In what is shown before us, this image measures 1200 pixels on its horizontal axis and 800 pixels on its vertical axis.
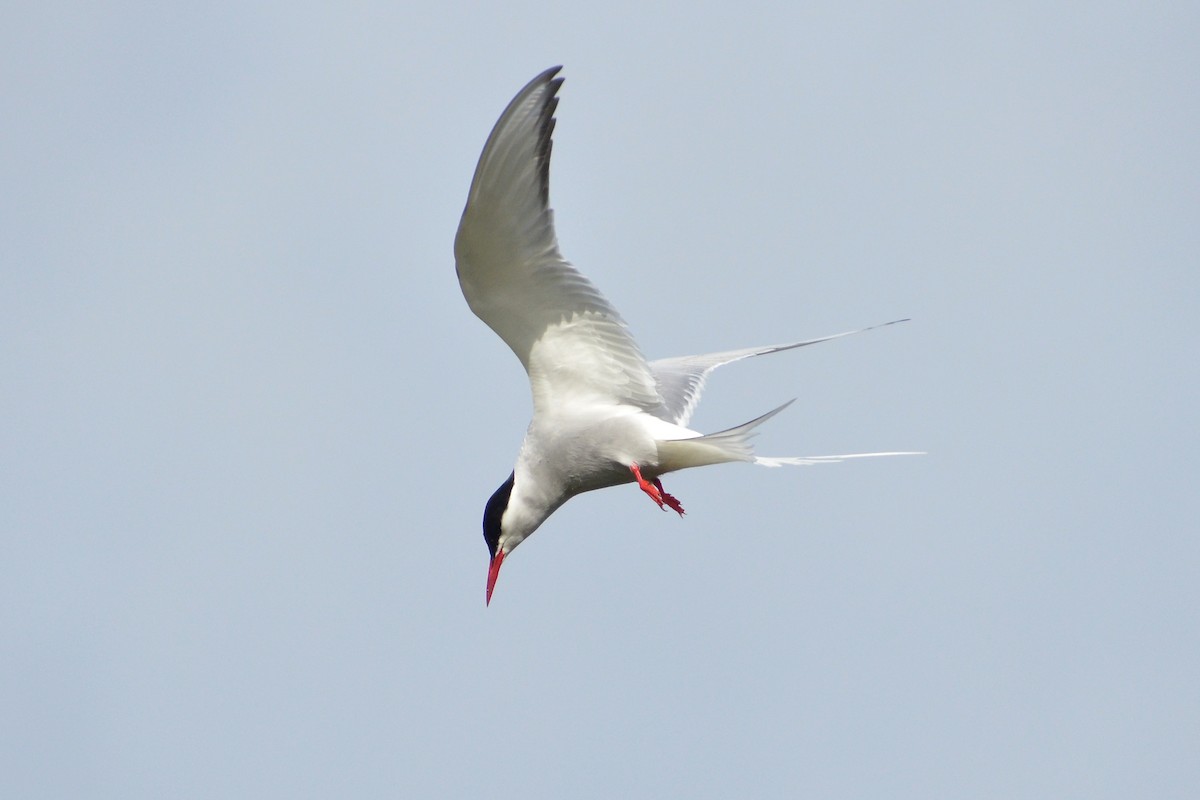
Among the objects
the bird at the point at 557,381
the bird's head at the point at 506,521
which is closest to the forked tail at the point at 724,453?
the bird at the point at 557,381

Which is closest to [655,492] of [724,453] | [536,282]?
[724,453]

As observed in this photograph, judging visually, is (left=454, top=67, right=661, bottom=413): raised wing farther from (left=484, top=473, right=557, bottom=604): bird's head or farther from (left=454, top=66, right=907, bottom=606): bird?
(left=484, top=473, right=557, bottom=604): bird's head

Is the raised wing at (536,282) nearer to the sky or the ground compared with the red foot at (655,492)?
nearer to the sky

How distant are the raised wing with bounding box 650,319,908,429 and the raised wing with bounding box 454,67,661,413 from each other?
1.57 ft

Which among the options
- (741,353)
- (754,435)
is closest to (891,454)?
(754,435)

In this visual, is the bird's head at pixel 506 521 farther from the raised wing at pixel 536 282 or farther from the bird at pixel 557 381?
the raised wing at pixel 536 282

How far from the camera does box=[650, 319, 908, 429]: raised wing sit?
7.41 m

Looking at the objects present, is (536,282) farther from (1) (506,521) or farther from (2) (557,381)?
(1) (506,521)

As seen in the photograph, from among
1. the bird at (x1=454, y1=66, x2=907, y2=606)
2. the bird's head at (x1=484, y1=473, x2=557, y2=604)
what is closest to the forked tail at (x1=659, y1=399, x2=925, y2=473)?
the bird at (x1=454, y1=66, x2=907, y2=606)

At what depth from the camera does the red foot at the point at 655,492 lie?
643 cm

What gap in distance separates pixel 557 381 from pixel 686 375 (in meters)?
1.44

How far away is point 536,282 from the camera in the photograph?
6180 millimetres

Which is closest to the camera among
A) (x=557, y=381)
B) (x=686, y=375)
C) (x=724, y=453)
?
(x=724, y=453)

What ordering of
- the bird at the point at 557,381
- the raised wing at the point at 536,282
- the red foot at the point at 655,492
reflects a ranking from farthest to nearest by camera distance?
the red foot at the point at 655,492, the bird at the point at 557,381, the raised wing at the point at 536,282
